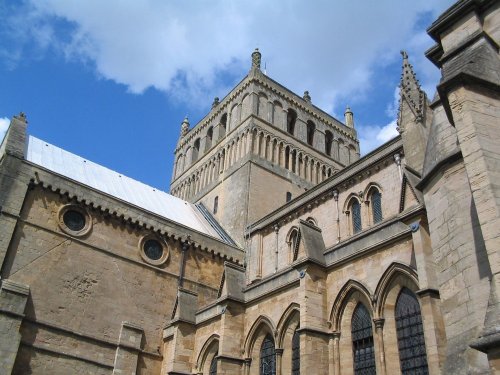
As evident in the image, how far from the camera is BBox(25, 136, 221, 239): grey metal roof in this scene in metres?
25.8

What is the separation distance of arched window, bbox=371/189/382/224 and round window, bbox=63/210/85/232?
1316cm

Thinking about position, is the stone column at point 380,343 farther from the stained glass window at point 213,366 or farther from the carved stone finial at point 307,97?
the carved stone finial at point 307,97

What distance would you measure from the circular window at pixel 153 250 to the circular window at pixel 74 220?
2.83m

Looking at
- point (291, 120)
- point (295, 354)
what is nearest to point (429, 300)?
point (295, 354)

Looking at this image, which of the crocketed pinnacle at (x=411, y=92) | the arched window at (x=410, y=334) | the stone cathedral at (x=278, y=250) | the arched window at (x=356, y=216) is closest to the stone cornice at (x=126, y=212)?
the stone cathedral at (x=278, y=250)

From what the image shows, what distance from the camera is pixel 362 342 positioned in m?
14.1

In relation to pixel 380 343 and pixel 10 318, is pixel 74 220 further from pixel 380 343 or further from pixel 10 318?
pixel 380 343

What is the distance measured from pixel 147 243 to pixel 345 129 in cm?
2250

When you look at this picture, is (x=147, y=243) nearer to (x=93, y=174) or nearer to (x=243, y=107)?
(x=93, y=174)

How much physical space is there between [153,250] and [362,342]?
43.4 feet

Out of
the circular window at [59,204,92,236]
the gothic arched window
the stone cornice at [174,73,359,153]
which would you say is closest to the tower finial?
the stone cornice at [174,73,359,153]

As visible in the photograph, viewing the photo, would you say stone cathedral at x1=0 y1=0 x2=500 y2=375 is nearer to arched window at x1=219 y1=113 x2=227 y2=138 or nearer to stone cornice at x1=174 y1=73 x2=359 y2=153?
stone cornice at x1=174 y1=73 x2=359 y2=153

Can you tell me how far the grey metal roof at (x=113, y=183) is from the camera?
25766 mm

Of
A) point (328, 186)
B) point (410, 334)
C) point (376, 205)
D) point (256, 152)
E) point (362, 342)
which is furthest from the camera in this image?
point (256, 152)
